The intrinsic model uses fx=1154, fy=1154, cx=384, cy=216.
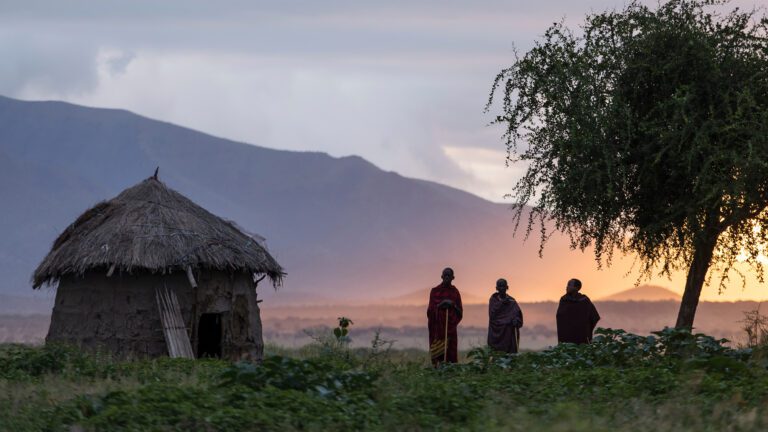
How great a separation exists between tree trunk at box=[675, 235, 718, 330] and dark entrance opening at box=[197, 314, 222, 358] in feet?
33.9

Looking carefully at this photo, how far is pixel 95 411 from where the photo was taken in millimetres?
12188

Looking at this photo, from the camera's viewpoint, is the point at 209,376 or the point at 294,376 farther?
the point at 209,376

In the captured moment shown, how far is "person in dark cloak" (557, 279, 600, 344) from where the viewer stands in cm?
2122

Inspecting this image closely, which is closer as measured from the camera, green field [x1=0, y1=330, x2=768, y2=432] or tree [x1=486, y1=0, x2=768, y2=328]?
green field [x1=0, y1=330, x2=768, y2=432]

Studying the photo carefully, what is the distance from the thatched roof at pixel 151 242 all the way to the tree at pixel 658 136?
21.0ft

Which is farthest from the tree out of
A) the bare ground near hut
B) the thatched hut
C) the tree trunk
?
the bare ground near hut

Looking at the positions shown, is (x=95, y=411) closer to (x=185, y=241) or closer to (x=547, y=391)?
(x=547, y=391)

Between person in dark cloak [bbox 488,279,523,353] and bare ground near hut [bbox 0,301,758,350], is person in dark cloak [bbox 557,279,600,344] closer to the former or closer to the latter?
person in dark cloak [bbox 488,279,523,353]

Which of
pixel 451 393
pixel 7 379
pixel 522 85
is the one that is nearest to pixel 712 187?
pixel 522 85

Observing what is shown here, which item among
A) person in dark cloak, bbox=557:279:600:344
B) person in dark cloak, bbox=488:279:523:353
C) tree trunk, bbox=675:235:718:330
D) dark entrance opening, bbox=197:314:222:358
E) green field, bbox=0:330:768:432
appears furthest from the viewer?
dark entrance opening, bbox=197:314:222:358

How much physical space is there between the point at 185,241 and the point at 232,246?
3.78ft

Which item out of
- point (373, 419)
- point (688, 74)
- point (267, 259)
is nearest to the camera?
point (373, 419)

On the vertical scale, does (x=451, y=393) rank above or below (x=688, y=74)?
below

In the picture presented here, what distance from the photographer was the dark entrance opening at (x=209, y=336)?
87.4 ft
